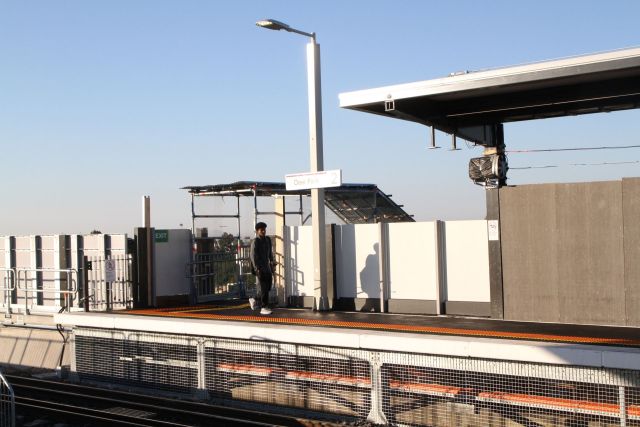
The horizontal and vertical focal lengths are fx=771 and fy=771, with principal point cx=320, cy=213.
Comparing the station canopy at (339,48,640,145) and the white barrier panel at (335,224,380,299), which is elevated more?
Result: the station canopy at (339,48,640,145)

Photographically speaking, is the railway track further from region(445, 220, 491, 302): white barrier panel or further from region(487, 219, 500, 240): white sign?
region(487, 219, 500, 240): white sign

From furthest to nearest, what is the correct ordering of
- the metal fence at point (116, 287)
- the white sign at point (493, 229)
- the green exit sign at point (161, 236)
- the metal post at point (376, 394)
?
the green exit sign at point (161, 236) → the metal fence at point (116, 287) → the white sign at point (493, 229) → the metal post at point (376, 394)

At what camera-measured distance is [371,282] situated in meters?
15.1

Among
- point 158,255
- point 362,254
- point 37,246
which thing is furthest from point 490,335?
point 37,246

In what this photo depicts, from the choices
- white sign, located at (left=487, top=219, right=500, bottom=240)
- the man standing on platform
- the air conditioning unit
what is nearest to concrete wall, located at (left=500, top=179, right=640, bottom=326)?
white sign, located at (left=487, top=219, right=500, bottom=240)

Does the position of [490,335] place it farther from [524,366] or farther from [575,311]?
[575,311]

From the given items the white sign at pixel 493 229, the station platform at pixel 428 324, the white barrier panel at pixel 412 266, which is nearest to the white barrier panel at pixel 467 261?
the white barrier panel at pixel 412 266

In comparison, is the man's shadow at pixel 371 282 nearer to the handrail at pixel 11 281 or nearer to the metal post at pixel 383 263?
the metal post at pixel 383 263

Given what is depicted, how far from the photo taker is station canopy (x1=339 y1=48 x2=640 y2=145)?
458 inches

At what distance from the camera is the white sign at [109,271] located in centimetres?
1670

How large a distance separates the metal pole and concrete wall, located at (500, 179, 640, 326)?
3.71m

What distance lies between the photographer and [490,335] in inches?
420

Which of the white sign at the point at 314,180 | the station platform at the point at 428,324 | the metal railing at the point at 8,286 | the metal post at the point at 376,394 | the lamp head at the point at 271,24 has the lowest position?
the metal post at the point at 376,394

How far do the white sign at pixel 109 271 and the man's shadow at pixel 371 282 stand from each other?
5.57 metres
